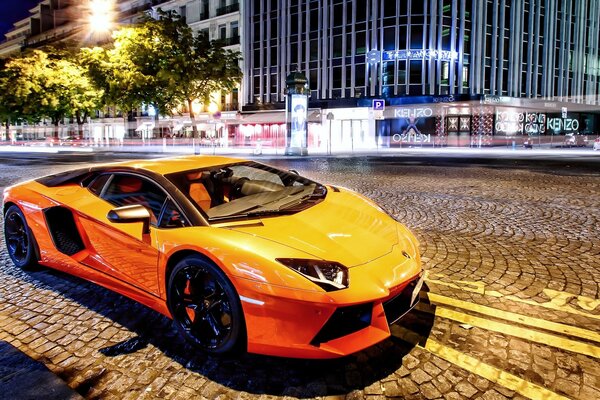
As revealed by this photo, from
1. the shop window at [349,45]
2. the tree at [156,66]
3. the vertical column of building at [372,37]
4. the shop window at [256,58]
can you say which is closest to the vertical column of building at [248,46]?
the shop window at [256,58]

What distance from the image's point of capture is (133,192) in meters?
3.74

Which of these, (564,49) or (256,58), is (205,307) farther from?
(564,49)

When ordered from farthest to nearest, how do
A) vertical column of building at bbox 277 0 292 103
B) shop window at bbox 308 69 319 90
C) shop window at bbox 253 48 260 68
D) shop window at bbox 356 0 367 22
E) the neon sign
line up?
shop window at bbox 253 48 260 68 → vertical column of building at bbox 277 0 292 103 → shop window at bbox 308 69 319 90 → shop window at bbox 356 0 367 22 → the neon sign

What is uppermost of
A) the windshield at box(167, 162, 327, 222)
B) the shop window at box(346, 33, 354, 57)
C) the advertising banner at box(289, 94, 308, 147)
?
the shop window at box(346, 33, 354, 57)

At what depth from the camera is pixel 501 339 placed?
3.00 meters

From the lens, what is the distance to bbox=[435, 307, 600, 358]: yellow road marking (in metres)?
2.84

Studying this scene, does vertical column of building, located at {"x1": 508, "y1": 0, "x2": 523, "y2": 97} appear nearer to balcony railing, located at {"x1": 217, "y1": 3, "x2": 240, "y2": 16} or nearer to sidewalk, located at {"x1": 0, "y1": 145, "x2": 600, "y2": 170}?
sidewalk, located at {"x1": 0, "y1": 145, "x2": 600, "y2": 170}

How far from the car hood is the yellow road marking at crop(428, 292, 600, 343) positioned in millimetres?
739

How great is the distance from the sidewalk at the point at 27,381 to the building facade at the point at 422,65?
116ft

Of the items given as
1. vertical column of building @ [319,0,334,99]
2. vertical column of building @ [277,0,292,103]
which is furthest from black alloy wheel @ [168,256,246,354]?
vertical column of building @ [277,0,292,103]

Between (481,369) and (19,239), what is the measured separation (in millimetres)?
4495

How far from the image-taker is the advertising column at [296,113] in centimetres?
2620

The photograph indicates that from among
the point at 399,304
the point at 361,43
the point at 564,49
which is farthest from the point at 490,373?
the point at 564,49

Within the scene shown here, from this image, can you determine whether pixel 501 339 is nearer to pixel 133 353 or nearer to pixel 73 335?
pixel 133 353
